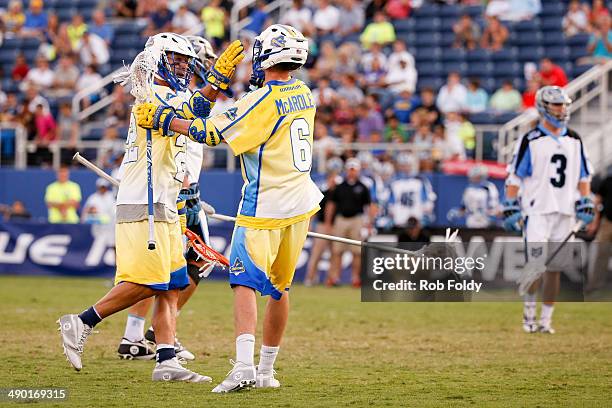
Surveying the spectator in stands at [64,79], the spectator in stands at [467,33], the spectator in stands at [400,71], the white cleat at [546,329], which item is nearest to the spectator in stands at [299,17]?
the spectator in stands at [400,71]

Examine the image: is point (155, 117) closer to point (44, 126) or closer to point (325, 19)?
point (44, 126)

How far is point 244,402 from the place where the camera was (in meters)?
7.92

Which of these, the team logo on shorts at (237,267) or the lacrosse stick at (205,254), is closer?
the team logo on shorts at (237,267)

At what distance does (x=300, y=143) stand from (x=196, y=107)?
820 millimetres

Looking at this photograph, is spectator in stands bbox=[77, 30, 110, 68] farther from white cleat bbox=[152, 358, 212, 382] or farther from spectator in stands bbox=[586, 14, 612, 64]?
white cleat bbox=[152, 358, 212, 382]

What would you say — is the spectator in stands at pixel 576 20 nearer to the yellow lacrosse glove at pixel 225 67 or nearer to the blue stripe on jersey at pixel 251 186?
the yellow lacrosse glove at pixel 225 67

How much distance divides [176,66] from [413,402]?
319cm

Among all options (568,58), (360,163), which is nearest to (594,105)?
(568,58)

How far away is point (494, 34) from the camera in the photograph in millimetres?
23797

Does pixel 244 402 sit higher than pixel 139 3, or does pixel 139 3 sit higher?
pixel 139 3

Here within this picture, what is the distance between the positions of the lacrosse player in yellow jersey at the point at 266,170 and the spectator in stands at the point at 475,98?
14.2 metres

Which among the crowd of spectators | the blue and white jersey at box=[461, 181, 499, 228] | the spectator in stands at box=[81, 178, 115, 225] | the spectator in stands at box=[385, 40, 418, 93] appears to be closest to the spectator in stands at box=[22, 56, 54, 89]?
the crowd of spectators

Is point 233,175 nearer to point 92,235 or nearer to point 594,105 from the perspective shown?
point 92,235

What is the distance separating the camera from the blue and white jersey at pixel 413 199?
20.5 m
